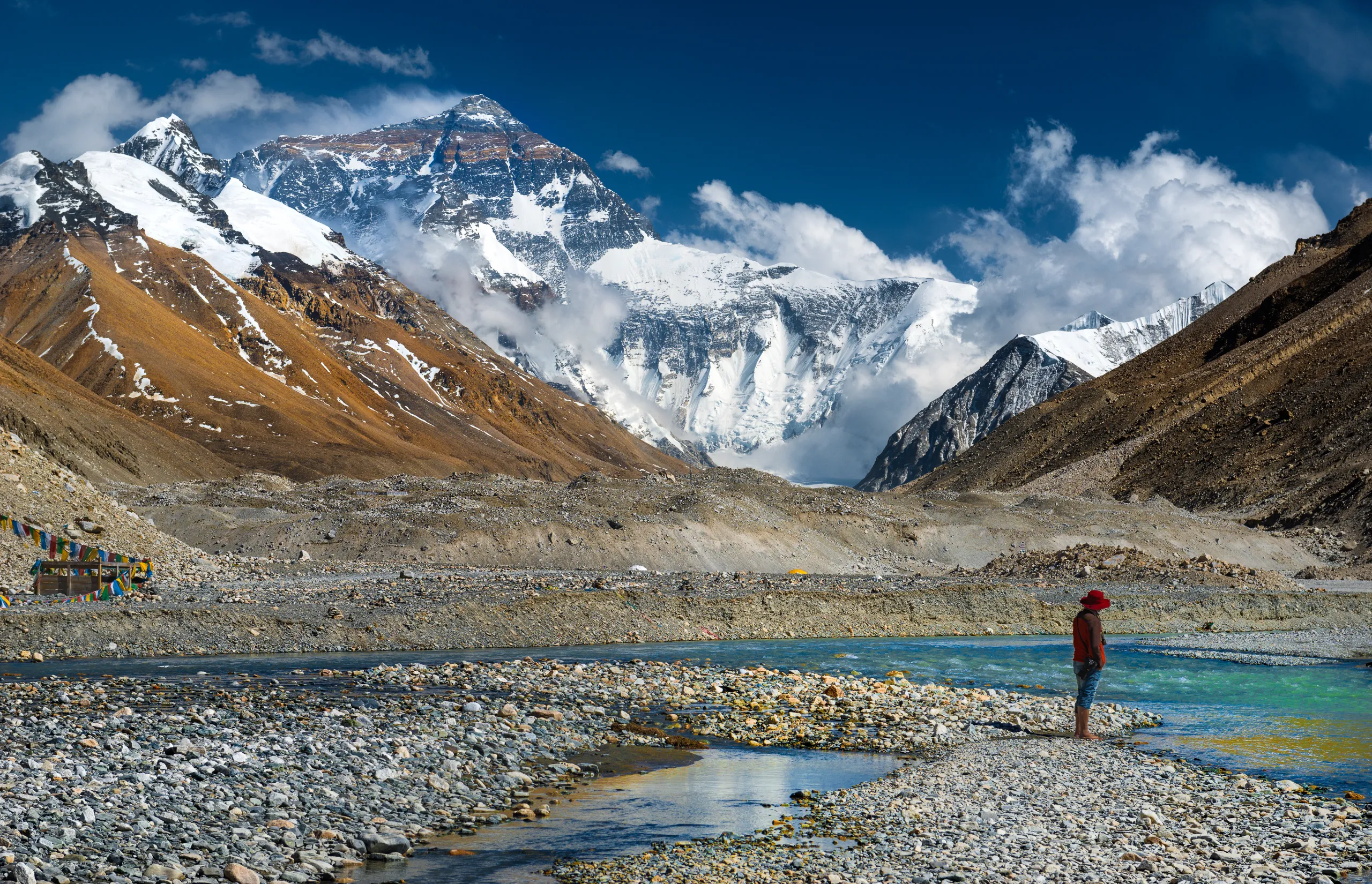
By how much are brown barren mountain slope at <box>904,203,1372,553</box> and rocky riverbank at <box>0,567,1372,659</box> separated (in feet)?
139

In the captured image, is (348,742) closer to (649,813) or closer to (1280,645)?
(649,813)

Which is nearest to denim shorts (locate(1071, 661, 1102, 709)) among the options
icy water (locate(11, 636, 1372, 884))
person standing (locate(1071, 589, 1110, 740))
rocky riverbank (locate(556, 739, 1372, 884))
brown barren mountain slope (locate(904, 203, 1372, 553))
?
person standing (locate(1071, 589, 1110, 740))

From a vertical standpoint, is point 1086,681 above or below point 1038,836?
above

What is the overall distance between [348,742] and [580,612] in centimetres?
2129

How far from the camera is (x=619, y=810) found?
51.3 ft

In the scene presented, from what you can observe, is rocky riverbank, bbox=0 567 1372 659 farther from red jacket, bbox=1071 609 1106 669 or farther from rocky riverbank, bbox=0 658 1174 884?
red jacket, bbox=1071 609 1106 669

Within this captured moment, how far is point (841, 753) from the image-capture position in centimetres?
1978

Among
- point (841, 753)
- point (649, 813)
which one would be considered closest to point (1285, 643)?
point (841, 753)

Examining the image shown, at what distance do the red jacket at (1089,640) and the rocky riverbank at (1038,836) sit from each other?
2872 millimetres

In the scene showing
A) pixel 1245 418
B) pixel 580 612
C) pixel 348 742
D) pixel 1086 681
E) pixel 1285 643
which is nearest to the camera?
pixel 348 742

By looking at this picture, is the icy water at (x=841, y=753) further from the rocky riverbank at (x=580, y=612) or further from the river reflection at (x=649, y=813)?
the rocky riverbank at (x=580, y=612)

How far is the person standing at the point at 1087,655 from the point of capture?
20422 mm

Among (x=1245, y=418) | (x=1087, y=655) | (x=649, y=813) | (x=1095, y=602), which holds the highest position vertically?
(x=1245, y=418)

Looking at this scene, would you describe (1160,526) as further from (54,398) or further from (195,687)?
(54,398)
